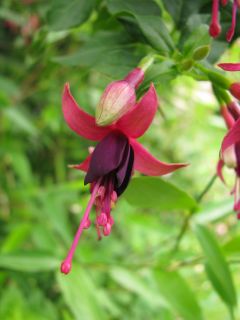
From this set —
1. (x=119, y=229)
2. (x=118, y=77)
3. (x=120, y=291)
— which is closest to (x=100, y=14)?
(x=118, y=77)

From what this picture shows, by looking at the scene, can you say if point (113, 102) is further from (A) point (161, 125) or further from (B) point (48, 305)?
(A) point (161, 125)

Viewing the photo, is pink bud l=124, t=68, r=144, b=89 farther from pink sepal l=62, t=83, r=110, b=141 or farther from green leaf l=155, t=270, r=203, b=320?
green leaf l=155, t=270, r=203, b=320

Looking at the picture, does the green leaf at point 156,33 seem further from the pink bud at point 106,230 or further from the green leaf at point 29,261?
the green leaf at point 29,261

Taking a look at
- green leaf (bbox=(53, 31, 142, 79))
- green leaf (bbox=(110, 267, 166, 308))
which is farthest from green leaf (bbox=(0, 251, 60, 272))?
green leaf (bbox=(53, 31, 142, 79))

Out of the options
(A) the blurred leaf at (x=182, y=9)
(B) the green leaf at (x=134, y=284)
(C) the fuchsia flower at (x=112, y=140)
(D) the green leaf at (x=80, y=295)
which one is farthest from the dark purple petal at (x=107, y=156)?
(B) the green leaf at (x=134, y=284)

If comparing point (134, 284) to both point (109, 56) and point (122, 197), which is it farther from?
point (109, 56)

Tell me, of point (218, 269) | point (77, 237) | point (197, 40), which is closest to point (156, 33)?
point (197, 40)

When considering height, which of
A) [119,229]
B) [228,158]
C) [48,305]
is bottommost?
[119,229]
